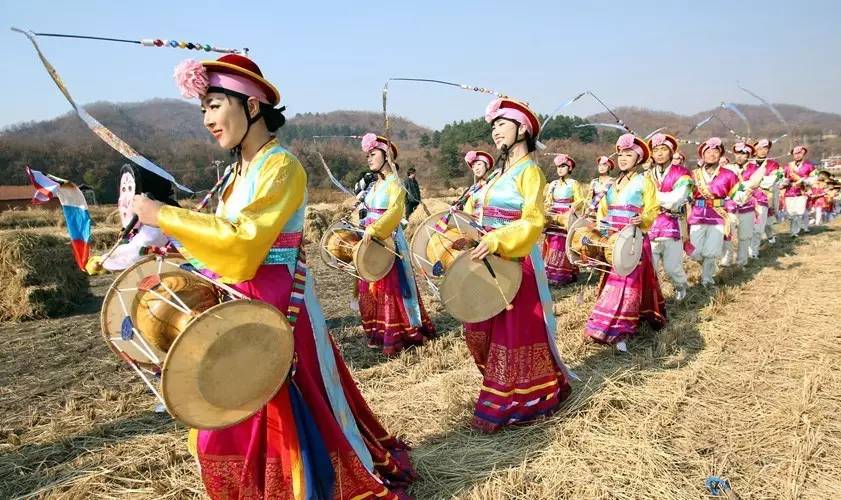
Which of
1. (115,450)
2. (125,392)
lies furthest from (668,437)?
(125,392)

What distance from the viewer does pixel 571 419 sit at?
3.91 m

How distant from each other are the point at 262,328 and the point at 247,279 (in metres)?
0.28

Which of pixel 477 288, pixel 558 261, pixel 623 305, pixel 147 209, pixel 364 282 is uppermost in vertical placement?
pixel 147 209

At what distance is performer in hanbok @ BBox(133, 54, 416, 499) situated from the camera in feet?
7.39

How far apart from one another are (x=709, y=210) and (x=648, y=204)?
3.82 m

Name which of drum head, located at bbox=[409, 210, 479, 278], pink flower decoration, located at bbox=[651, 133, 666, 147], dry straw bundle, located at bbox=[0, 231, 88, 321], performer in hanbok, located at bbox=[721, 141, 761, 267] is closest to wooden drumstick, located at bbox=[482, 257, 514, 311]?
drum head, located at bbox=[409, 210, 479, 278]

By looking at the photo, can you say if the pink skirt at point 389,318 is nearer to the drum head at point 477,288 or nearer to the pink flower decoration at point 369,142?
the pink flower decoration at point 369,142

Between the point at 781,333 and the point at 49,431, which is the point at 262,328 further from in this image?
the point at 781,333

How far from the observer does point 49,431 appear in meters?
4.24

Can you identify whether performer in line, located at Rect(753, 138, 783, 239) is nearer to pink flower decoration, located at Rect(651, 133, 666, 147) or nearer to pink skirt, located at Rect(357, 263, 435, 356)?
pink flower decoration, located at Rect(651, 133, 666, 147)

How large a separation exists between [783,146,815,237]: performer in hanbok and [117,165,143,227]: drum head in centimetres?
1693

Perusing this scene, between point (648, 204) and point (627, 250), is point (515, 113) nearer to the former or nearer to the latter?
point (627, 250)

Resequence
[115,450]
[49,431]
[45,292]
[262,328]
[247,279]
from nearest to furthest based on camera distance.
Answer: [262,328], [247,279], [115,450], [49,431], [45,292]

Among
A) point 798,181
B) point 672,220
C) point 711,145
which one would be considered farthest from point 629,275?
point 798,181
